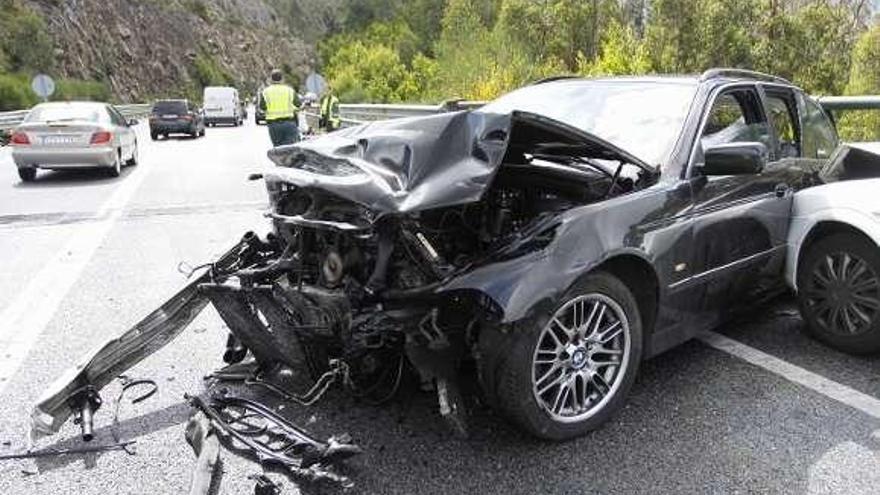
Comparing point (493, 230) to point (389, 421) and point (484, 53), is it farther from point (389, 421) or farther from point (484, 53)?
point (484, 53)

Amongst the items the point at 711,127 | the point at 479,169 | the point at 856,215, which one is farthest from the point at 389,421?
the point at 856,215

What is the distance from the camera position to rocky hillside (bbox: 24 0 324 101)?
50469 millimetres

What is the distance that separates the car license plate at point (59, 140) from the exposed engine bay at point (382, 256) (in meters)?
10.4

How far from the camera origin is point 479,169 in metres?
3.42

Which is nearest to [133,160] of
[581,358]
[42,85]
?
[581,358]

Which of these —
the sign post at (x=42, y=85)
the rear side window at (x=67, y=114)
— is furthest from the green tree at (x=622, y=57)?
the sign post at (x=42, y=85)

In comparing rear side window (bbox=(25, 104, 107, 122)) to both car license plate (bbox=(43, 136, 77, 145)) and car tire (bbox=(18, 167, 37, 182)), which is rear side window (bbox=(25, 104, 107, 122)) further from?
car tire (bbox=(18, 167, 37, 182))

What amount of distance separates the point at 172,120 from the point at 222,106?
1254 centimetres

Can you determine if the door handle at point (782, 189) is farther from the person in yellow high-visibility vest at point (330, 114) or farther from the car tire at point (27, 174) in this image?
the person in yellow high-visibility vest at point (330, 114)

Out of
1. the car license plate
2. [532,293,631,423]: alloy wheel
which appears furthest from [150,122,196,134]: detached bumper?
[532,293,631,423]: alloy wheel

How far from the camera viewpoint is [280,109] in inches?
507

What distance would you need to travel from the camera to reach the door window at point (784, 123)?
4953 millimetres

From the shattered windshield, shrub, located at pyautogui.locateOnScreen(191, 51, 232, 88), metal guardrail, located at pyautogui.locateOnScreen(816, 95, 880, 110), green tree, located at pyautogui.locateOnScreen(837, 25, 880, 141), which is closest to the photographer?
the shattered windshield

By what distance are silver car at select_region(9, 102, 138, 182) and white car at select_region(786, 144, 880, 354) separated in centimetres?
1193
